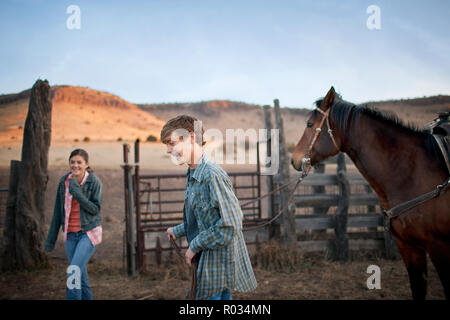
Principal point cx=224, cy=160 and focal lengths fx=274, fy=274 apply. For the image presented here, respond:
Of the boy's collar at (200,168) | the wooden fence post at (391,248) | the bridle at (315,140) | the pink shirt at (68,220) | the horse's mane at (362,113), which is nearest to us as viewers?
the boy's collar at (200,168)

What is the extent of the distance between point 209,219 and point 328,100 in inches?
86.5

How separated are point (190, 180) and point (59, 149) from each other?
27915mm

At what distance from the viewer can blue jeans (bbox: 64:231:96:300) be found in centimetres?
302

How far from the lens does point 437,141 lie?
8.66 ft

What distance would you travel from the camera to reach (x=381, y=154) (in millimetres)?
2869

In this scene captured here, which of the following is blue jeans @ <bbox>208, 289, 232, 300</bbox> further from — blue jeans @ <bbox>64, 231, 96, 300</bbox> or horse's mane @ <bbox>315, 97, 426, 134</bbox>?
horse's mane @ <bbox>315, 97, 426, 134</bbox>

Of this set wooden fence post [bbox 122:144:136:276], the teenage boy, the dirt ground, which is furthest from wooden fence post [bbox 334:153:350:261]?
the teenage boy

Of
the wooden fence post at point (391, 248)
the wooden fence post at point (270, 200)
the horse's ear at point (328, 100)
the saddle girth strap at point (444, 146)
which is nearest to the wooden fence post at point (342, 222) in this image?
the wooden fence post at point (391, 248)

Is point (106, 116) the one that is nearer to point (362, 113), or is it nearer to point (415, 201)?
point (362, 113)

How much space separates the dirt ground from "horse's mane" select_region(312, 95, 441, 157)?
255cm

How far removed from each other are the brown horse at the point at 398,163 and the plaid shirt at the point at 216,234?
5.66 feet

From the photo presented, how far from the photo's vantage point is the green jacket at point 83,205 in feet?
10.6

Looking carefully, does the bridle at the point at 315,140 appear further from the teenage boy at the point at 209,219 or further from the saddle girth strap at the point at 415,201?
the teenage boy at the point at 209,219
